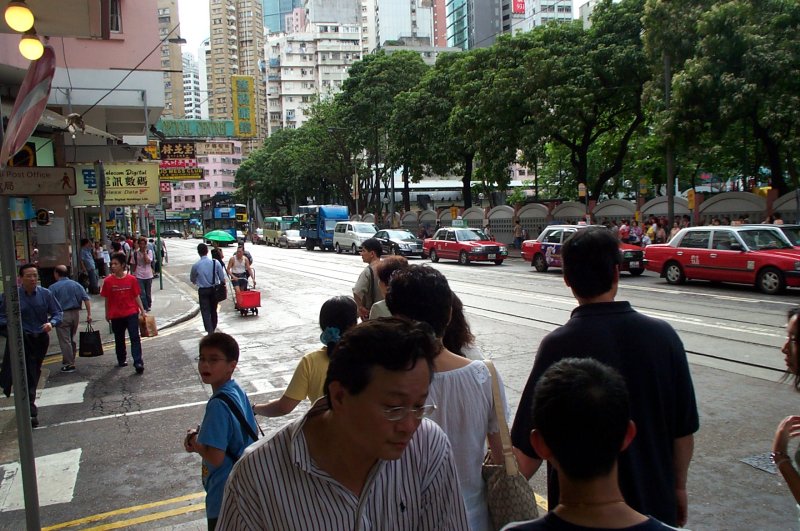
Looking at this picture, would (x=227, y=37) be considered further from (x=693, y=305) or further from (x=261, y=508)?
(x=261, y=508)

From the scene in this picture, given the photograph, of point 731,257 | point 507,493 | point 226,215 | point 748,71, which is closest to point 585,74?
point 748,71

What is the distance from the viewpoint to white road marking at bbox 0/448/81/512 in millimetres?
5266

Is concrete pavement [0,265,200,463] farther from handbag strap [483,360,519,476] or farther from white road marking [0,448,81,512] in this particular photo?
handbag strap [483,360,519,476]

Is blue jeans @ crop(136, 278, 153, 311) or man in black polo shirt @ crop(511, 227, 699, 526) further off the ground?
man in black polo shirt @ crop(511, 227, 699, 526)

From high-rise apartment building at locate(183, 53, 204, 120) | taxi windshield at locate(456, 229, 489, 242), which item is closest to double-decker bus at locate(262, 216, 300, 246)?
taxi windshield at locate(456, 229, 489, 242)

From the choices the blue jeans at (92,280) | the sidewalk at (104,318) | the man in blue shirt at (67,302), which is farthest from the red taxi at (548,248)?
the man in blue shirt at (67,302)

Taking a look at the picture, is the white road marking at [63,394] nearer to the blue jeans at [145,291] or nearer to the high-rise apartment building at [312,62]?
the blue jeans at [145,291]

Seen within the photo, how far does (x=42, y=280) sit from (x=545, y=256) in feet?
50.2

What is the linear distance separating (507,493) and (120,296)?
27.4 ft

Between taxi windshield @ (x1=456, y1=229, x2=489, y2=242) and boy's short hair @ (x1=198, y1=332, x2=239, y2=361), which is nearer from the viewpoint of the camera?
boy's short hair @ (x1=198, y1=332, x2=239, y2=361)

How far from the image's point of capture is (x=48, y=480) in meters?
5.68

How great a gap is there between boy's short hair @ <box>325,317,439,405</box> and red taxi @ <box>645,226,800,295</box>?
15.6 m

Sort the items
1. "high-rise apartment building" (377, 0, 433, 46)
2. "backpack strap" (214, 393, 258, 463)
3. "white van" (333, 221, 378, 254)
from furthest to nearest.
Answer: "high-rise apartment building" (377, 0, 433, 46) → "white van" (333, 221, 378, 254) → "backpack strap" (214, 393, 258, 463)

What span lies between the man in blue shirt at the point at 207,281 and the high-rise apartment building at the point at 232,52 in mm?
127365
